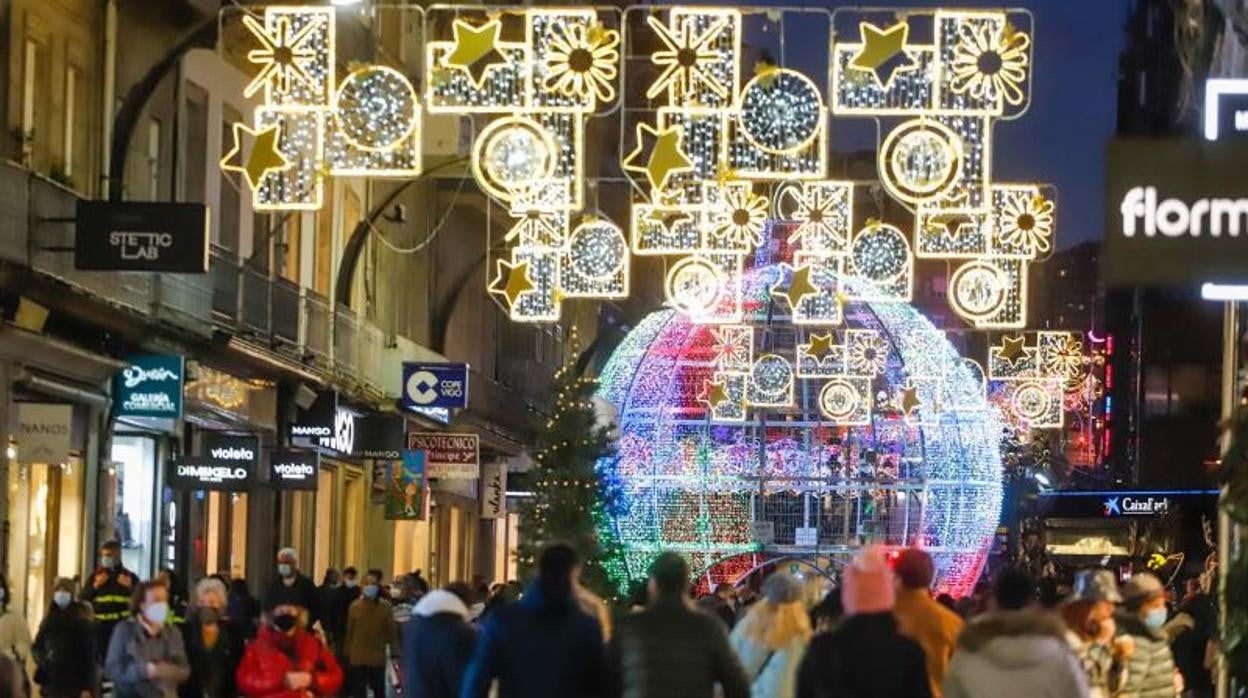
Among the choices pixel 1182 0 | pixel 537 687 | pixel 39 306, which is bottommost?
pixel 537 687

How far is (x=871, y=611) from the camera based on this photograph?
11.8 metres

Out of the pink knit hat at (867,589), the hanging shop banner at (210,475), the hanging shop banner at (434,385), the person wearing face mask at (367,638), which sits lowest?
the person wearing face mask at (367,638)

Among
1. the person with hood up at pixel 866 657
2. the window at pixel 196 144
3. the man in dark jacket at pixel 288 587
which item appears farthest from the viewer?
the window at pixel 196 144

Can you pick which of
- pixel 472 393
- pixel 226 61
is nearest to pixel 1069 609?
pixel 226 61

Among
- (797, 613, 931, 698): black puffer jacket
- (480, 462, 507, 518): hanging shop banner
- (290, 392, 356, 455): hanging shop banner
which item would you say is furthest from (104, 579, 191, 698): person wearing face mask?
(480, 462, 507, 518): hanging shop banner

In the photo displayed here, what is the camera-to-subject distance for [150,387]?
3123 cm

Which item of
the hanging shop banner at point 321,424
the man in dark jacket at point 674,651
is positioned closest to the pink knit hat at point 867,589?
the man in dark jacket at point 674,651

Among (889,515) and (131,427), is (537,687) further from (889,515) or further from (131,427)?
(889,515)

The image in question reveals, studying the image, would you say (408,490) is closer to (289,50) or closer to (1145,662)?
(289,50)

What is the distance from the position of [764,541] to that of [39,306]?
21.8m

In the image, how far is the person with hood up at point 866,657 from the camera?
11.6 meters

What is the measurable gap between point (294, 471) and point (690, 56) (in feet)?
46.3

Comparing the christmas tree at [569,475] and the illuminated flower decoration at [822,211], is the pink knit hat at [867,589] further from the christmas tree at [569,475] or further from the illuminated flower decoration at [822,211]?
the christmas tree at [569,475]

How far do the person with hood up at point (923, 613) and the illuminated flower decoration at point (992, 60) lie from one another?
9.48 meters
